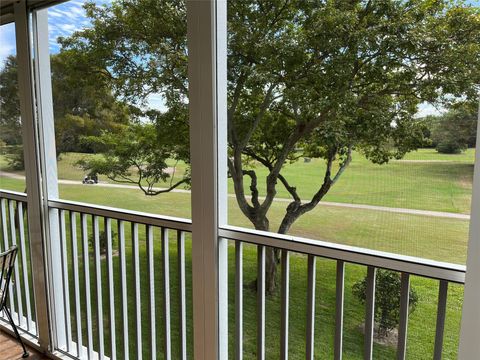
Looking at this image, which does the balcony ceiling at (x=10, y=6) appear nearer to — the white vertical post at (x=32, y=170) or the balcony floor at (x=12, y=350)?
the white vertical post at (x=32, y=170)

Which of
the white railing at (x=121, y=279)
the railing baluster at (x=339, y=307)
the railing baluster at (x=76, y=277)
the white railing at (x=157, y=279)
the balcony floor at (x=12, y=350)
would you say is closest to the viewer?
the white railing at (x=157, y=279)

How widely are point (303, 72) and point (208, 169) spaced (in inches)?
28.7

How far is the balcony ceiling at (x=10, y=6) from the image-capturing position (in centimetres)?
215

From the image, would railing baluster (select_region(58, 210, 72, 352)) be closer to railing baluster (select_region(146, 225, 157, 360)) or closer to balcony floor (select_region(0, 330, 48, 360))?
balcony floor (select_region(0, 330, 48, 360))

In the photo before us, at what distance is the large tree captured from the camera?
1.35 metres

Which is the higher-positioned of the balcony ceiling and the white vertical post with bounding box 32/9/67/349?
the balcony ceiling

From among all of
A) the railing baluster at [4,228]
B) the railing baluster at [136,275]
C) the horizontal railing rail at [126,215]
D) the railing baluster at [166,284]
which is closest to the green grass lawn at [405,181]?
the horizontal railing rail at [126,215]

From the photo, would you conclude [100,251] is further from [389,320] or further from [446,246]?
[446,246]

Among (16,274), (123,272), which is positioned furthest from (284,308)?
(16,274)

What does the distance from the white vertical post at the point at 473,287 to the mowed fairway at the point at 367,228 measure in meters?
0.20

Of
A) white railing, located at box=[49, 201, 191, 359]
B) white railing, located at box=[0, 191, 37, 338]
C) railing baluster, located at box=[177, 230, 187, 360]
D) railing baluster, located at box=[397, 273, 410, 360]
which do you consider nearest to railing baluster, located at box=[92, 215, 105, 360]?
white railing, located at box=[49, 201, 191, 359]

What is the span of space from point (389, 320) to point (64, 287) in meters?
2.18

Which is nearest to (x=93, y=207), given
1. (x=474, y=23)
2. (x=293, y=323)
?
(x=293, y=323)

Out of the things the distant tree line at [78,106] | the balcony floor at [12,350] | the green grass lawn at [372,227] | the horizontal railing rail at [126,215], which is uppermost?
the distant tree line at [78,106]
